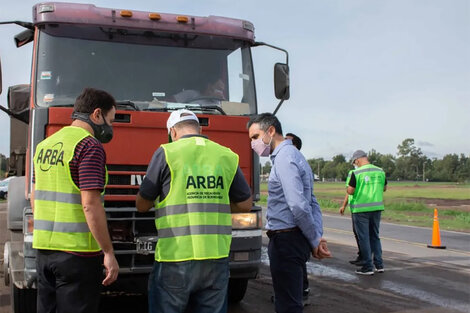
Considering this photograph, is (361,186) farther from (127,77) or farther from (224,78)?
(127,77)

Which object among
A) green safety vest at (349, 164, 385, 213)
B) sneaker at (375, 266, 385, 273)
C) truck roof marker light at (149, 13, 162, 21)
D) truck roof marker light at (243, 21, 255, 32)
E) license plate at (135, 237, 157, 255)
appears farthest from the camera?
sneaker at (375, 266, 385, 273)

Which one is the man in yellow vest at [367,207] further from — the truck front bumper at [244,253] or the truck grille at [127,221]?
the truck grille at [127,221]

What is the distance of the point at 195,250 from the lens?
3.29m

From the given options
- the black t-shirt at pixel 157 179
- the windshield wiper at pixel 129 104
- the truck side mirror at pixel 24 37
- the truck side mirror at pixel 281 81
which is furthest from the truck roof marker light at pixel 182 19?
the black t-shirt at pixel 157 179

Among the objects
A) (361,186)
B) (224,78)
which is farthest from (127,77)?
(361,186)

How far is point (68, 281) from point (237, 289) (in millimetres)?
→ 3489

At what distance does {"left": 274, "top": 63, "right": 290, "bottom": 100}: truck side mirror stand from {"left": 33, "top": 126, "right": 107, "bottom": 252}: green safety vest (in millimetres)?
3563

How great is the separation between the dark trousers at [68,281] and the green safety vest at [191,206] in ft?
1.46

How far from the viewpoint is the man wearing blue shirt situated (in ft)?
13.4

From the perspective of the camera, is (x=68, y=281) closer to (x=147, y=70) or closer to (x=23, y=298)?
(x=23, y=298)

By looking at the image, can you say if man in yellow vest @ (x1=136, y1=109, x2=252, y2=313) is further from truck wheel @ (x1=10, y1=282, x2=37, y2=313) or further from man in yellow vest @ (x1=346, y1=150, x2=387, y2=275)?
man in yellow vest @ (x1=346, y1=150, x2=387, y2=275)

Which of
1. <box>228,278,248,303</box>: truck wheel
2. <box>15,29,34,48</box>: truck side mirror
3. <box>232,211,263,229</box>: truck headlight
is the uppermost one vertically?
<box>15,29,34,48</box>: truck side mirror

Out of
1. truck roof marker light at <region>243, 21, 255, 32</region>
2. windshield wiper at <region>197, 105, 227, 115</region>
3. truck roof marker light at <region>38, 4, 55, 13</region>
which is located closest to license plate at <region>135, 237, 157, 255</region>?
windshield wiper at <region>197, 105, 227, 115</region>

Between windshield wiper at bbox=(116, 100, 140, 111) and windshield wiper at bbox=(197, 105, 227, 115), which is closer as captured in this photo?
windshield wiper at bbox=(116, 100, 140, 111)
